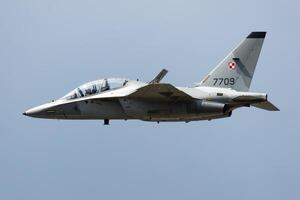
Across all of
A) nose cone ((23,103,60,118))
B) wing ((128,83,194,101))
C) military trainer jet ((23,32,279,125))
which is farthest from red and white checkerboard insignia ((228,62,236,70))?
nose cone ((23,103,60,118))

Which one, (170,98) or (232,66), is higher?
(232,66)

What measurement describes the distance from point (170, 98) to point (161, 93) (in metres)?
0.73

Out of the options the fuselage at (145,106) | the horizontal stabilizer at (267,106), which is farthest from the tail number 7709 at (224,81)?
the horizontal stabilizer at (267,106)

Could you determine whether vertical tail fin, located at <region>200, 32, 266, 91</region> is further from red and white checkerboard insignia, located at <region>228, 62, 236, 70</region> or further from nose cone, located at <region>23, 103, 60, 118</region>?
nose cone, located at <region>23, 103, 60, 118</region>

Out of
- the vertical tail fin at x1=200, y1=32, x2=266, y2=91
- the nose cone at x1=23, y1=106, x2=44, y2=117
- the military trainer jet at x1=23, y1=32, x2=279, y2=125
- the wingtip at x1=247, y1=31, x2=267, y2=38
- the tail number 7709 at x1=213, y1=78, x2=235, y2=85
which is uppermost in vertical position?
the wingtip at x1=247, y1=31, x2=267, y2=38

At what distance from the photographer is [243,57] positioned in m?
51.3

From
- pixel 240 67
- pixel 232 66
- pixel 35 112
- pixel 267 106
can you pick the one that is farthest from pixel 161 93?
pixel 35 112

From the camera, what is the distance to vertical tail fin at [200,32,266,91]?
167 feet

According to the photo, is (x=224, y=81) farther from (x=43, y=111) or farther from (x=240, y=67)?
(x=43, y=111)

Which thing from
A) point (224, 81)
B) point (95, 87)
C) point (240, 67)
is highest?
point (240, 67)

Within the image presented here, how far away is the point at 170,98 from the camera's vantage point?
49438mm

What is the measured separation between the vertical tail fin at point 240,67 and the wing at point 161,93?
2.52m

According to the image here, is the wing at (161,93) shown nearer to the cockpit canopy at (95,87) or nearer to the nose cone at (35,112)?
the cockpit canopy at (95,87)

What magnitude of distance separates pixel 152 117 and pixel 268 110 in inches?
236
